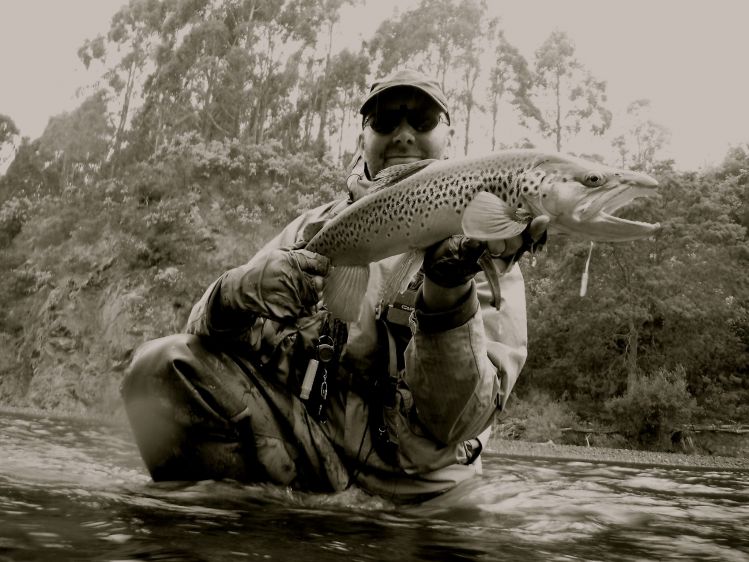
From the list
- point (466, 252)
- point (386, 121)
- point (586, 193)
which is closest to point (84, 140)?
point (386, 121)

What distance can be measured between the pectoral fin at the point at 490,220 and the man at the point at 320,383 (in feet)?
1.71

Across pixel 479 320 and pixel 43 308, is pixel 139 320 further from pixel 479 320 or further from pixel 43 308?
pixel 479 320

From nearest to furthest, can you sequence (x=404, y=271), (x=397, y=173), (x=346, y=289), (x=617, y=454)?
1. (x=404, y=271)
2. (x=397, y=173)
3. (x=346, y=289)
4. (x=617, y=454)

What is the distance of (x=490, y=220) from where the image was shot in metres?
2.19

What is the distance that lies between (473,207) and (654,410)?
15.5 m

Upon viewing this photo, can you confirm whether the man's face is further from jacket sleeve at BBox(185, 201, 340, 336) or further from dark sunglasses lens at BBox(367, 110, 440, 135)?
jacket sleeve at BBox(185, 201, 340, 336)

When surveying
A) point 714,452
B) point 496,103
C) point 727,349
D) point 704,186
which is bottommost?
point 714,452

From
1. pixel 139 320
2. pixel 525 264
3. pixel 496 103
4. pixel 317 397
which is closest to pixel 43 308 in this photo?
pixel 139 320

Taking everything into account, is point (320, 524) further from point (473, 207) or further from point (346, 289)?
point (473, 207)

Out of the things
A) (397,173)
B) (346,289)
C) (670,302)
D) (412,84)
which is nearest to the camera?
(397,173)

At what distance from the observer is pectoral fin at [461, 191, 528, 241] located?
2.17 metres

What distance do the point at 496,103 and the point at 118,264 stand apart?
14.9 meters

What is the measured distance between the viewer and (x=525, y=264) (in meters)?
21.3

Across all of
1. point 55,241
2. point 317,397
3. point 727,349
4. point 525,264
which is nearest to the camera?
point 317,397
